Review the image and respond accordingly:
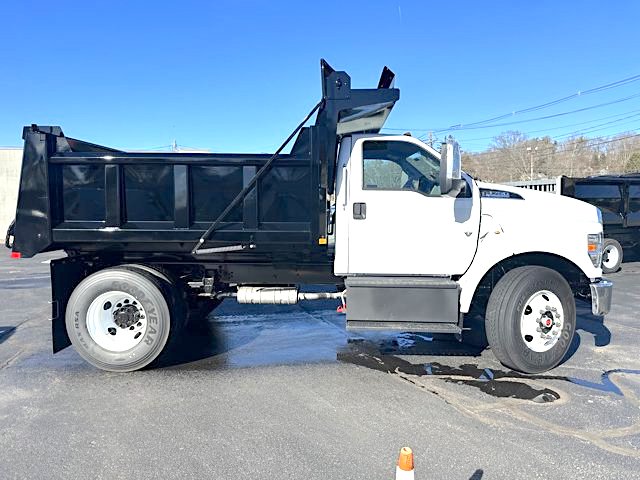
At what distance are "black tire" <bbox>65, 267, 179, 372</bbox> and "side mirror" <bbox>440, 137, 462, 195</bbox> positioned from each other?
316 centimetres

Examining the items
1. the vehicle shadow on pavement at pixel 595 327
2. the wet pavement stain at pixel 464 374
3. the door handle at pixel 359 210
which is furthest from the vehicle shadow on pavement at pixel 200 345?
the vehicle shadow on pavement at pixel 595 327

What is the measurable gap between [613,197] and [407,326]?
10.8 meters

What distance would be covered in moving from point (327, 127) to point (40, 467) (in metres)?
3.74

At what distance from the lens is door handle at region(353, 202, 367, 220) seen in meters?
5.00

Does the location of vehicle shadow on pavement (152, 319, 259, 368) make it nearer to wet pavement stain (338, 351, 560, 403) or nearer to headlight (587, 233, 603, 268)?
wet pavement stain (338, 351, 560, 403)

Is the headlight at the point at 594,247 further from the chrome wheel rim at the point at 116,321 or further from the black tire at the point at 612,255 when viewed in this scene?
the black tire at the point at 612,255

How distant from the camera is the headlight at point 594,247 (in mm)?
5098

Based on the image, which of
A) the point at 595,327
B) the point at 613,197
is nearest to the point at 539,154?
the point at 613,197

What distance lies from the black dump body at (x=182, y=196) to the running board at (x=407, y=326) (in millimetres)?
950

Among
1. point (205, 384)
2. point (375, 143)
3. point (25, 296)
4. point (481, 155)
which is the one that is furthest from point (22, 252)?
point (481, 155)

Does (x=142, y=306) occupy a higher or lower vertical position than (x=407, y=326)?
higher

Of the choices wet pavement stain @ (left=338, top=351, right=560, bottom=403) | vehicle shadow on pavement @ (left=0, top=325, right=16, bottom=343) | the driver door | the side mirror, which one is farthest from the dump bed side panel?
vehicle shadow on pavement @ (left=0, top=325, right=16, bottom=343)

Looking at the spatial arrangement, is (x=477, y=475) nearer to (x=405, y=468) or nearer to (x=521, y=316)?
(x=405, y=468)

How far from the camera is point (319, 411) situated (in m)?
4.07
